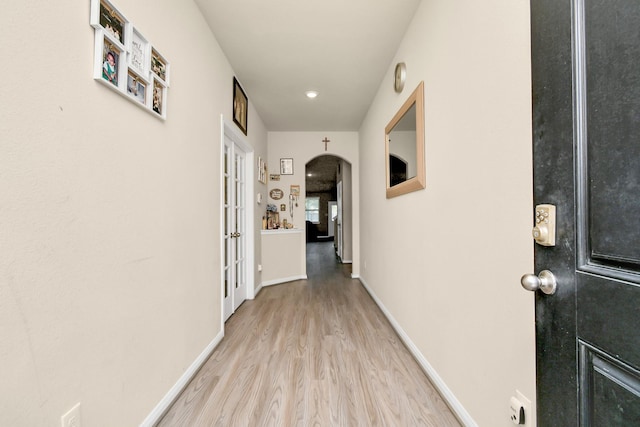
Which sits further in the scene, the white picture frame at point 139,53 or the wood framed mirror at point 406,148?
the wood framed mirror at point 406,148

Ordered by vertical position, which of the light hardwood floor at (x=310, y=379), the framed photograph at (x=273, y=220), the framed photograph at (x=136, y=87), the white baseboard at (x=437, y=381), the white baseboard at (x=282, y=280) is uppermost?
the framed photograph at (x=136, y=87)

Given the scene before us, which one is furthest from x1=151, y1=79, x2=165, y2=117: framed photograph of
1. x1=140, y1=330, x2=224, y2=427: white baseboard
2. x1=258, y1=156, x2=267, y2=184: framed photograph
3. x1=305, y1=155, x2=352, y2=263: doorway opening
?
x1=305, y1=155, x2=352, y2=263: doorway opening

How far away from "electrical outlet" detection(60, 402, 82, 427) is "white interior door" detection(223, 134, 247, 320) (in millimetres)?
1762

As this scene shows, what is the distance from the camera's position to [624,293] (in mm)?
495

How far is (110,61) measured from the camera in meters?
1.14

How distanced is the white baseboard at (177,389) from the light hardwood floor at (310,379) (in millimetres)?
41

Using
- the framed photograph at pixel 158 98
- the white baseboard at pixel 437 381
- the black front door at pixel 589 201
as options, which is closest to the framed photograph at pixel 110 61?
the framed photograph at pixel 158 98

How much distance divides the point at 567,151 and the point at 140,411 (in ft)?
6.14

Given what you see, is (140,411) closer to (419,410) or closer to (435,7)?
(419,410)

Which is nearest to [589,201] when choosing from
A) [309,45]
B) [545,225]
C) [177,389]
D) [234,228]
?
[545,225]

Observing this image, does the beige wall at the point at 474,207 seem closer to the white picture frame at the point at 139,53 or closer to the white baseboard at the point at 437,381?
the white baseboard at the point at 437,381

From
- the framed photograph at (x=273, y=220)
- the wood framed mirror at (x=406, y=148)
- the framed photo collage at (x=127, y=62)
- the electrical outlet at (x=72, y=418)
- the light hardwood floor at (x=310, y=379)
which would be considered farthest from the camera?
the framed photograph at (x=273, y=220)

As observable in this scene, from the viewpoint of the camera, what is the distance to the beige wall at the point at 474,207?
3.36 feet

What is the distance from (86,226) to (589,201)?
1470 millimetres
